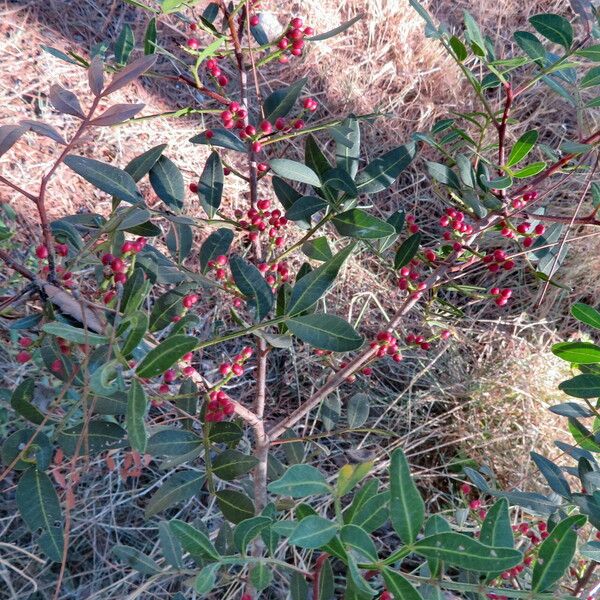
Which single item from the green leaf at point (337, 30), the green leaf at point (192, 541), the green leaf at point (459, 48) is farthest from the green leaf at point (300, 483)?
the green leaf at point (459, 48)

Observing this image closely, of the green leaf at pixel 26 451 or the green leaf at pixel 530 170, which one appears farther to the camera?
the green leaf at pixel 530 170

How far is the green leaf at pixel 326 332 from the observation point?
2.25ft

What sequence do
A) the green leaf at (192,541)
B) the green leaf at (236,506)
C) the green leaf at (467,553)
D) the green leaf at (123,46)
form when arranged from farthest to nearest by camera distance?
the green leaf at (123,46) < the green leaf at (236,506) < the green leaf at (192,541) < the green leaf at (467,553)

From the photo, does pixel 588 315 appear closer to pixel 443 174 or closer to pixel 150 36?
pixel 443 174

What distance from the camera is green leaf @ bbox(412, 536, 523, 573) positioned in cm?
50

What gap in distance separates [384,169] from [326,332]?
0.99 feet

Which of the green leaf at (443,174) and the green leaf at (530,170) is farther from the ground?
the green leaf at (530,170)

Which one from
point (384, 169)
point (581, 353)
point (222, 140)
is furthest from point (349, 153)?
point (581, 353)

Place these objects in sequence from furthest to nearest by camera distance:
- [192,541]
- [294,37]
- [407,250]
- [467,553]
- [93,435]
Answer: [407,250], [294,37], [93,435], [192,541], [467,553]

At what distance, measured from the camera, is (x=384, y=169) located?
900 millimetres

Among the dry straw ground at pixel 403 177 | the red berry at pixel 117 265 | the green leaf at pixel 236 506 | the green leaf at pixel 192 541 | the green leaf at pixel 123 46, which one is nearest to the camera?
the green leaf at pixel 192 541

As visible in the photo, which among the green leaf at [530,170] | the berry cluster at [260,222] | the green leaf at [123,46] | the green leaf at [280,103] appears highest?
the green leaf at [123,46]

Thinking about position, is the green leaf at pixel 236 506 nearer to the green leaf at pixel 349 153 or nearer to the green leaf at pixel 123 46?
the green leaf at pixel 349 153

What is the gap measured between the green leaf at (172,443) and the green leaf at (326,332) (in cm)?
22
